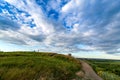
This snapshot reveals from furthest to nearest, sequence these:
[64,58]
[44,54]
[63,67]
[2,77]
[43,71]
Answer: [44,54], [64,58], [63,67], [43,71], [2,77]

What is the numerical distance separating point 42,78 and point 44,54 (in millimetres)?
9483

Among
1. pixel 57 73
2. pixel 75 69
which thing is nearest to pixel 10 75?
pixel 57 73

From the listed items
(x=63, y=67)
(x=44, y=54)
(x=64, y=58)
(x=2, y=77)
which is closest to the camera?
(x=2, y=77)

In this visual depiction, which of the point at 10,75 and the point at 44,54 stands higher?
the point at 44,54

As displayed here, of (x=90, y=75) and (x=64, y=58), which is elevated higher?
(x=64, y=58)

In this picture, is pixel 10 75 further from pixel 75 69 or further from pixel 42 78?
pixel 75 69

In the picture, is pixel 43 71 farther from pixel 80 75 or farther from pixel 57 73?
pixel 80 75

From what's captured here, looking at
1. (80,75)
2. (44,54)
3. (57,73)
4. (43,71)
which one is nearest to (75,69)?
(80,75)

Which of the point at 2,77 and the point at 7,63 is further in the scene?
the point at 7,63

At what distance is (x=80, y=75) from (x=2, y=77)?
9.35 m

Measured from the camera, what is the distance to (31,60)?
20.2 meters

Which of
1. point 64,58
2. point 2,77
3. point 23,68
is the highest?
point 64,58

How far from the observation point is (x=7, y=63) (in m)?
18.8

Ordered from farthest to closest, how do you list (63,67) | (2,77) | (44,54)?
(44,54) → (63,67) → (2,77)
